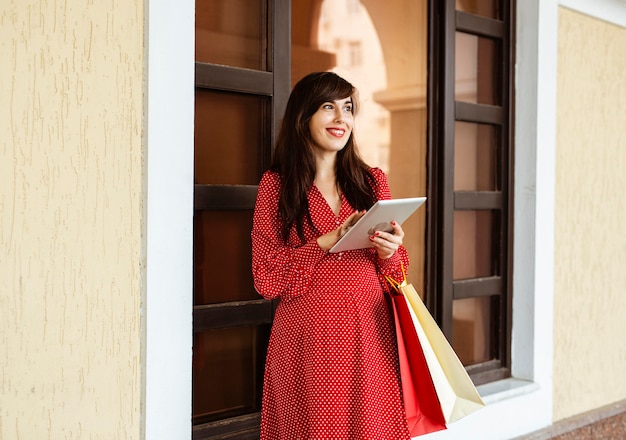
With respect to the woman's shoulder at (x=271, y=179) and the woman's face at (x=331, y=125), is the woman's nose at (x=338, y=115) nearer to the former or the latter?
the woman's face at (x=331, y=125)

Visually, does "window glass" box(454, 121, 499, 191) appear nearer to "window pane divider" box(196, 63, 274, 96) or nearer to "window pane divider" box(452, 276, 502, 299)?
"window pane divider" box(452, 276, 502, 299)

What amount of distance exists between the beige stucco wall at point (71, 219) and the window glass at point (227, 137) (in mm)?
415

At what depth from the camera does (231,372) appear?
9.65ft

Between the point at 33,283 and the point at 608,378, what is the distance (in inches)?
135

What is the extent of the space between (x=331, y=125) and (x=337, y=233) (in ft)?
1.26

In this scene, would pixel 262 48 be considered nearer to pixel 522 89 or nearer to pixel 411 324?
pixel 411 324

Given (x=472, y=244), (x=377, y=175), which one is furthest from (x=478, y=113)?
(x=377, y=175)

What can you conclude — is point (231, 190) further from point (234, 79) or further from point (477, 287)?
point (477, 287)

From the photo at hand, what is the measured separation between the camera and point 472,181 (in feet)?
13.2

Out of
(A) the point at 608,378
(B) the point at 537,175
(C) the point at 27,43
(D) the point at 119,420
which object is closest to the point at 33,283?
(D) the point at 119,420

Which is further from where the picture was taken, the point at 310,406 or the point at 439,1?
the point at 439,1

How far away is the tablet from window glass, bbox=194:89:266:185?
0.69 meters

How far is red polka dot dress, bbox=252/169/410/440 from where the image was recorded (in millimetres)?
2387

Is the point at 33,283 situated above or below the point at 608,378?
above
